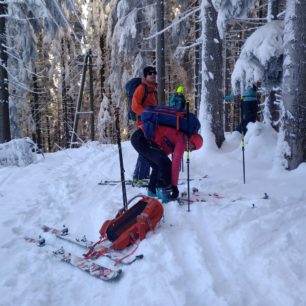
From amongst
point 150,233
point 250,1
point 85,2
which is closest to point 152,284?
point 150,233

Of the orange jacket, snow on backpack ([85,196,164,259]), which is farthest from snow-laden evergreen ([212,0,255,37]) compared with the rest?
snow on backpack ([85,196,164,259])

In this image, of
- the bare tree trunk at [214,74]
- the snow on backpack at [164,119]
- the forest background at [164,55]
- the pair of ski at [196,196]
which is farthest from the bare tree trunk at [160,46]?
the snow on backpack at [164,119]

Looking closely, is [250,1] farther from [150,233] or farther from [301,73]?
[150,233]

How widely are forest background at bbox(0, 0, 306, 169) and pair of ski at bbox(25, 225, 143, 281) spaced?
4.76 meters

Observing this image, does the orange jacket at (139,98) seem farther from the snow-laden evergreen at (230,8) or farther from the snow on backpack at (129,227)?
the snow-laden evergreen at (230,8)

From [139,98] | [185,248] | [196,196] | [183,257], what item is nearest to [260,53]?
[139,98]

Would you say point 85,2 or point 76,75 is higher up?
point 85,2

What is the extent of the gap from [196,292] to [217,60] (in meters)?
8.57

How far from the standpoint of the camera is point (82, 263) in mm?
4102

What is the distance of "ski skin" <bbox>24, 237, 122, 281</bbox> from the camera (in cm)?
376

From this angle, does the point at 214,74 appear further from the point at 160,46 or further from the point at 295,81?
the point at 160,46

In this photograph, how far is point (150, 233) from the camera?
184 inches

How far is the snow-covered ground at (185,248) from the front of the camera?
334 centimetres

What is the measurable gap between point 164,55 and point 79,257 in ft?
46.3
